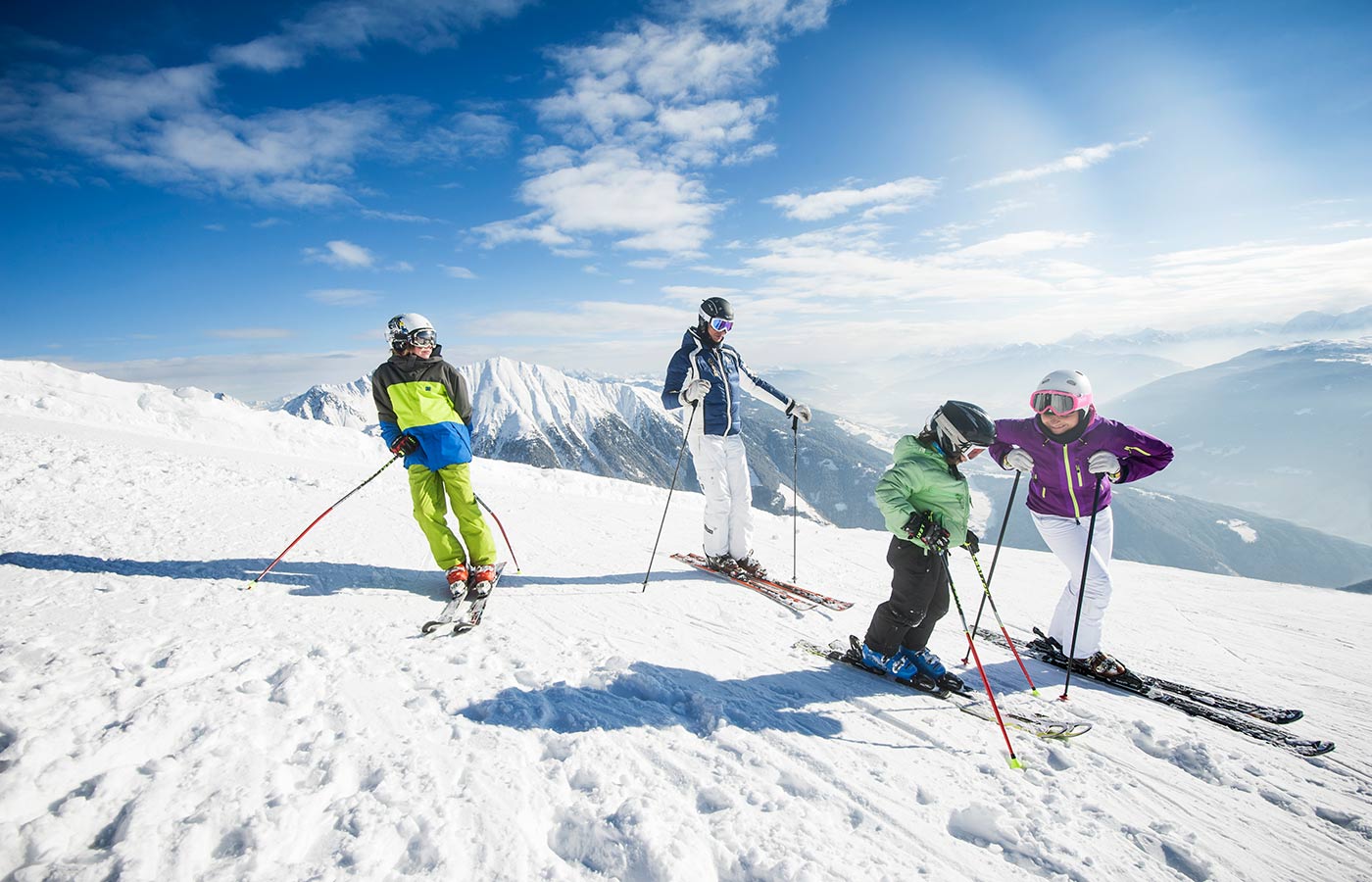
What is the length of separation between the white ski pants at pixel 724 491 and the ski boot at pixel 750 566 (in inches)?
2.9

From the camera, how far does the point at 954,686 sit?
449 cm

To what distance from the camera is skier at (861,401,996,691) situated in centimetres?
442

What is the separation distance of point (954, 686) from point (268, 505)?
9663mm

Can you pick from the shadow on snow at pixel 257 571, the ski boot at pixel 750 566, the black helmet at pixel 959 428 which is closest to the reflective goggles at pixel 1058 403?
the black helmet at pixel 959 428

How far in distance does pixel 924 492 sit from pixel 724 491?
311 cm

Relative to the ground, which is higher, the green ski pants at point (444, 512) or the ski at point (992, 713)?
the green ski pants at point (444, 512)

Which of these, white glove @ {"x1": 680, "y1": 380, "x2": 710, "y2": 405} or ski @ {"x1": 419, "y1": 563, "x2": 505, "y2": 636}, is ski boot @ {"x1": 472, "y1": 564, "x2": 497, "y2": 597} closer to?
ski @ {"x1": 419, "y1": 563, "x2": 505, "y2": 636}

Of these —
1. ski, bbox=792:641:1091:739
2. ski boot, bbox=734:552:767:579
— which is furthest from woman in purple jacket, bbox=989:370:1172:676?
ski boot, bbox=734:552:767:579

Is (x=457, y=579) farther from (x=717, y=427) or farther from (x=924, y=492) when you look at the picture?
(x=924, y=492)

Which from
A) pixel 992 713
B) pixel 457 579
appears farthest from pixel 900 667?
pixel 457 579

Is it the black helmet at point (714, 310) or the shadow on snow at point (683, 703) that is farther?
the black helmet at point (714, 310)

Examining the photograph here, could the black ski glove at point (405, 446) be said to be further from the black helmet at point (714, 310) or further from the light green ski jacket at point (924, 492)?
the light green ski jacket at point (924, 492)

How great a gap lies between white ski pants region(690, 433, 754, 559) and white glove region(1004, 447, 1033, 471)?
10.0 feet

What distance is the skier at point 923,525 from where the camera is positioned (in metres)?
4.42
